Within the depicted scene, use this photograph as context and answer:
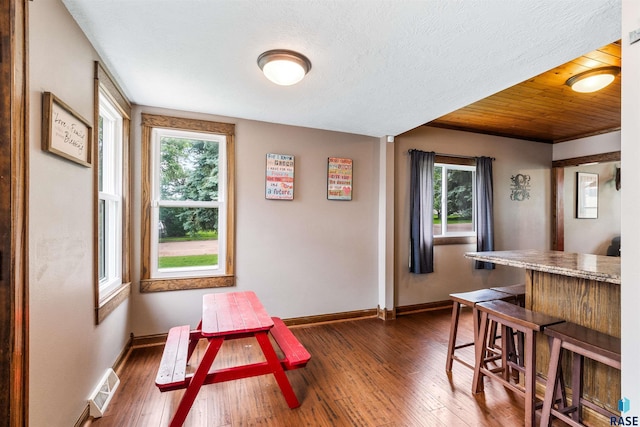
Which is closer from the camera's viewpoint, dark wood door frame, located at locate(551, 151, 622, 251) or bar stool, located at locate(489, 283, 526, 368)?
bar stool, located at locate(489, 283, 526, 368)

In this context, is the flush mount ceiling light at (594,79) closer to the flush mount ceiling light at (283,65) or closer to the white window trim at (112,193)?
the flush mount ceiling light at (283,65)

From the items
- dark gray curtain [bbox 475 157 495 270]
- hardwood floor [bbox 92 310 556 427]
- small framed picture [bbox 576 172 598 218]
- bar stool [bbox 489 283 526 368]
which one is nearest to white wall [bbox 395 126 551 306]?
dark gray curtain [bbox 475 157 495 270]

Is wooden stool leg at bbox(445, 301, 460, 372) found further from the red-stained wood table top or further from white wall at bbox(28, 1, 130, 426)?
white wall at bbox(28, 1, 130, 426)

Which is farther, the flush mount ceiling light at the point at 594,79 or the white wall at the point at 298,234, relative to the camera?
the white wall at the point at 298,234

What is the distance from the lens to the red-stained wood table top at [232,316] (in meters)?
1.81

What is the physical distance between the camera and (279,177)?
3311mm

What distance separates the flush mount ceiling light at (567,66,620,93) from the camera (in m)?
2.42

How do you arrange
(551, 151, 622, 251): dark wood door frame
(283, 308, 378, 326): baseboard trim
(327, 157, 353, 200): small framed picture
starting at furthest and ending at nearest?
(551, 151, 622, 251): dark wood door frame
(327, 157, 353, 200): small framed picture
(283, 308, 378, 326): baseboard trim

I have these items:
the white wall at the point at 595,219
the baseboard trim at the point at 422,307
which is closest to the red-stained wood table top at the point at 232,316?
the baseboard trim at the point at 422,307

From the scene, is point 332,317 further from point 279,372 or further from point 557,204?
point 557,204

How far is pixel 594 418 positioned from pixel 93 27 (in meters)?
3.83

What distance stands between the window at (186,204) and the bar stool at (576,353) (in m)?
2.75

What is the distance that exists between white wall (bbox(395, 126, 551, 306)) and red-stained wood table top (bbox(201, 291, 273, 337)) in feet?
7.40

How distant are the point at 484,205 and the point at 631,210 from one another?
3258 mm
